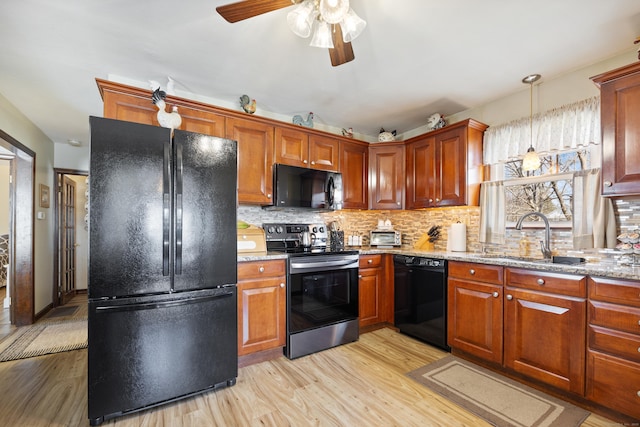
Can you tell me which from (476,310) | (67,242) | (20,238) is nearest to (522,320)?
(476,310)

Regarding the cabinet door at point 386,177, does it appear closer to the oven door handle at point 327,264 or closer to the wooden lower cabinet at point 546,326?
the oven door handle at point 327,264

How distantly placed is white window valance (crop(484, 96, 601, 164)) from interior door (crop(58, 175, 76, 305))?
6.02m

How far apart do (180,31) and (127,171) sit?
102 cm

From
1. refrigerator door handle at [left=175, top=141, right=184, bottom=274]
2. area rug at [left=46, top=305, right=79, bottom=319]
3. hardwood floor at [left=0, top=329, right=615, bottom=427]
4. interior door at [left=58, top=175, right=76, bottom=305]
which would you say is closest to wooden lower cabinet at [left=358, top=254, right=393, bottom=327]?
→ hardwood floor at [left=0, top=329, right=615, bottom=427]

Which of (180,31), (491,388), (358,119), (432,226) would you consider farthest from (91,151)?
(432,226)

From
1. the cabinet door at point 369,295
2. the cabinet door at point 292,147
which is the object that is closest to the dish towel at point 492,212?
the cabinet door at point 369,295

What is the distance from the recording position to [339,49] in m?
1.71

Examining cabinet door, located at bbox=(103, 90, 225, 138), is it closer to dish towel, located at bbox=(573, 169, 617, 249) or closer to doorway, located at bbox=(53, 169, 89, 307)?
doorway, located at bbox=(53, 169, 89, 307)

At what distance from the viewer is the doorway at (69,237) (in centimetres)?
431

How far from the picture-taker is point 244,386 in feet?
6.97

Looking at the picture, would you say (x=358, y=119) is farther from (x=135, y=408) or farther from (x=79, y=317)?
(x=79, y=317)

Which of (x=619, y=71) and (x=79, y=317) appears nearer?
(x=619, y=71)

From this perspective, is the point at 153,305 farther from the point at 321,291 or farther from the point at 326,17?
the point at 326,17

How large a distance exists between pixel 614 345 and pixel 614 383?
221 mm
